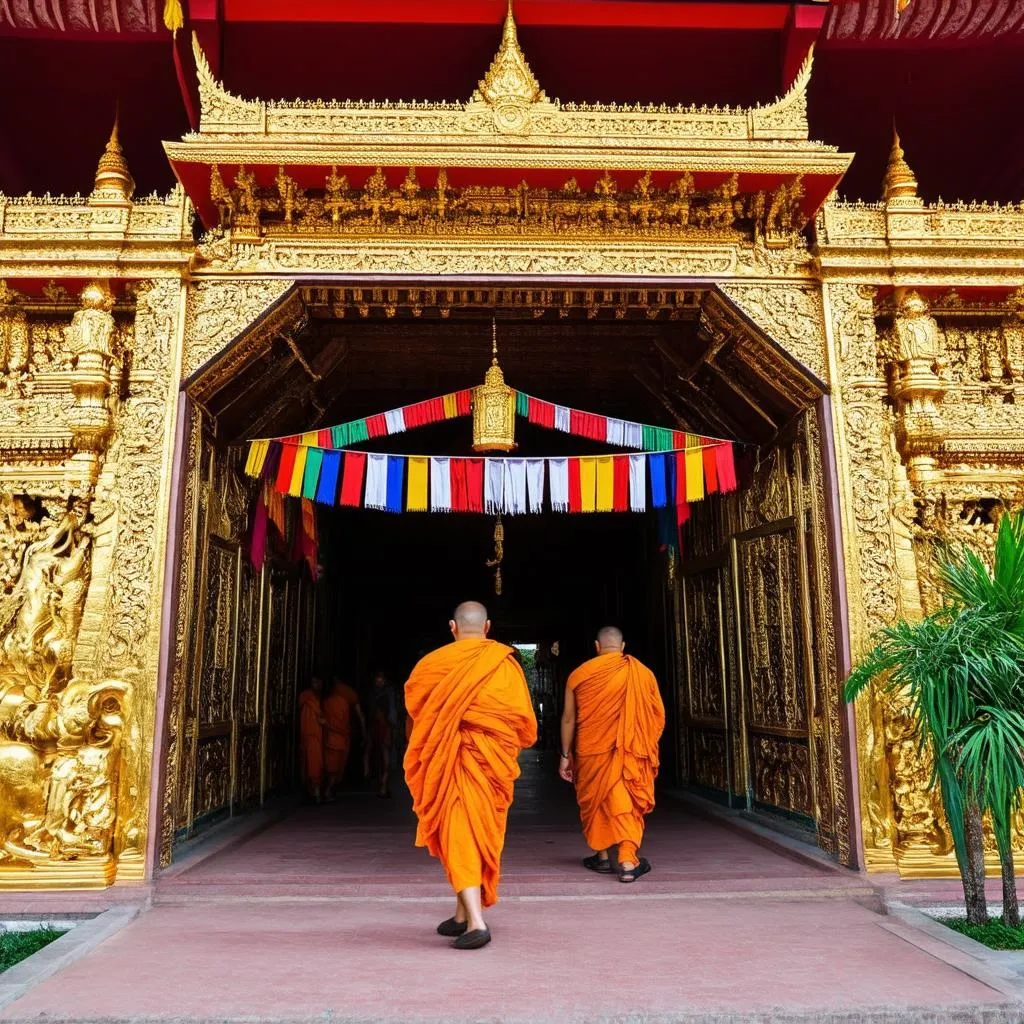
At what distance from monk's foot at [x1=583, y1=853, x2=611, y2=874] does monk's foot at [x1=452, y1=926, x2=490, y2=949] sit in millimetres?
1739

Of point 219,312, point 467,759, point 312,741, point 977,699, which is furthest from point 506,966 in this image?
point 312,741

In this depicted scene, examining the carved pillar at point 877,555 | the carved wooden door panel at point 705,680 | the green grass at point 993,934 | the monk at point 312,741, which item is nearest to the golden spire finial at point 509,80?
the carved pillar at point 877,555

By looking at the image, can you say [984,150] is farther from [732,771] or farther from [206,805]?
[206,805]

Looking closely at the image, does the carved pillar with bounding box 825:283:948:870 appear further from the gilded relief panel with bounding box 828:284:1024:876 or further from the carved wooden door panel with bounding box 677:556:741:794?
the carved wooden door panel with bounding box 677:556:741:794

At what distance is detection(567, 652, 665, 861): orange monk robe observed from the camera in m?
5.54

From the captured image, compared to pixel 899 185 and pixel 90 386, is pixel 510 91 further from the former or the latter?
pixel 90 386

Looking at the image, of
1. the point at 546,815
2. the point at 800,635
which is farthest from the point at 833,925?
the point at 546,815

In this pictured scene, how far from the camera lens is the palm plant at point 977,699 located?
412 centimetres

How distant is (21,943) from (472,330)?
17.5ft

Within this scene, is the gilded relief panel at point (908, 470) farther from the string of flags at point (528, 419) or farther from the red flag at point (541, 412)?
the red flag at point (541, 412)

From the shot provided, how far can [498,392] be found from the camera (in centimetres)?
641

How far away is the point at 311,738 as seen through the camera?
9.37 m

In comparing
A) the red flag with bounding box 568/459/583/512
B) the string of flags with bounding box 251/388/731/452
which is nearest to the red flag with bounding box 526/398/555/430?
the string of flags with bounding box 251/388/731/452

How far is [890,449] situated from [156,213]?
529 cm
